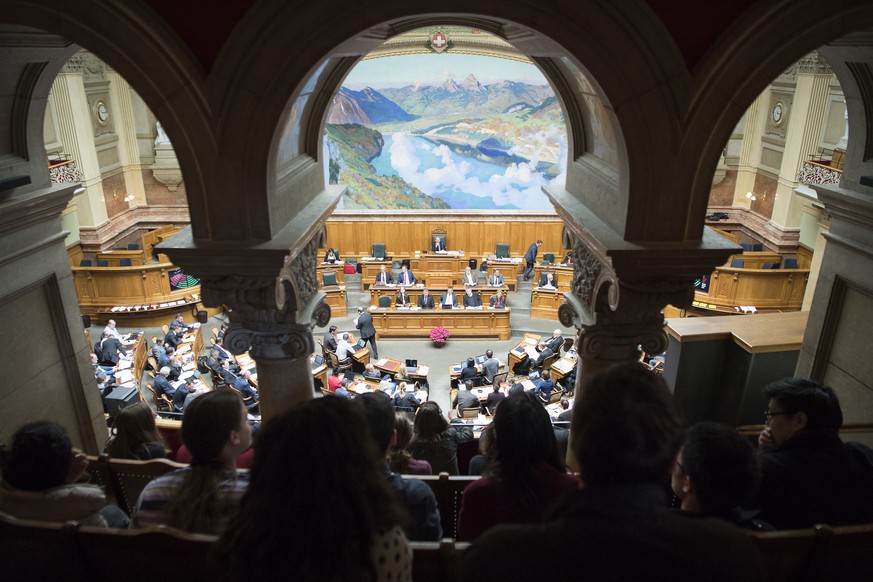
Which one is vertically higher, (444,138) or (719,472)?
(719,472)

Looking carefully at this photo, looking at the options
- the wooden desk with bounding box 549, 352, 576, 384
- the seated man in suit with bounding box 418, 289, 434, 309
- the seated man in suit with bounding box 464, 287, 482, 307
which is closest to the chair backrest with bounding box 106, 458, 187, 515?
the wooden desk with bounding box 549, 352, 576, 384

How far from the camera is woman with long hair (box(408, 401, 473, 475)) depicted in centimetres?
431

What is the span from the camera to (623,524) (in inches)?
53.7

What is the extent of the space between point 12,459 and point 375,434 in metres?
1.64

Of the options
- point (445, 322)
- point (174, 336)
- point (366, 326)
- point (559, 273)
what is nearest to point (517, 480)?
point (366, 326)

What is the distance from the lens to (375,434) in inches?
112

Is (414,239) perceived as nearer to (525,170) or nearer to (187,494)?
(525,170)

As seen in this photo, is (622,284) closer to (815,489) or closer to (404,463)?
(815,489)

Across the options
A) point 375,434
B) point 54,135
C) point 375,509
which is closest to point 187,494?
point 375,434

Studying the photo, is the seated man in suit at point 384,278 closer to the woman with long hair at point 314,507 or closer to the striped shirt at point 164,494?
the striped shirt at point 164,494

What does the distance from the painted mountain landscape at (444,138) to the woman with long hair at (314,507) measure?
19.1 m

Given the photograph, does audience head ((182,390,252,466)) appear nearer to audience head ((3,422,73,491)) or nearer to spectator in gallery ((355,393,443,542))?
spectator in gallery ((355,393,443,542))

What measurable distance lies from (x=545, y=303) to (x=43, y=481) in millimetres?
13656

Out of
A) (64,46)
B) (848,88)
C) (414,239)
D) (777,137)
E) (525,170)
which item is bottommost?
(414,239)
